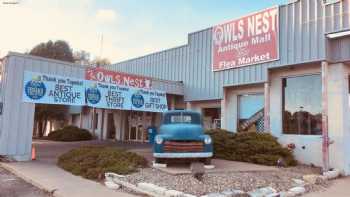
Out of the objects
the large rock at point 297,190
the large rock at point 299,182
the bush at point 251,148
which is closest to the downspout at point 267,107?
the bush at point 251,148

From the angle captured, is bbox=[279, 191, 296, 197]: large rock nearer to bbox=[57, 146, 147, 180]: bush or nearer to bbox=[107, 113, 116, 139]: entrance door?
bbox=[57, 146, 147, 180]: bush

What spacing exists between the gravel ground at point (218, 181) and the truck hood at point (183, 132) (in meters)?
1.42

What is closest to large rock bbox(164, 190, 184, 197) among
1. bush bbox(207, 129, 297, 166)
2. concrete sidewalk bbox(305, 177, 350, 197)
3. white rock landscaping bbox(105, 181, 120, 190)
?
white rock landscaping bbox(105, 181, 120, 190)

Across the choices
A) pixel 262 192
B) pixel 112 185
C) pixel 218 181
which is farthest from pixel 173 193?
pixel 262 192

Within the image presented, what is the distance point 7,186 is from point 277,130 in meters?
11.1

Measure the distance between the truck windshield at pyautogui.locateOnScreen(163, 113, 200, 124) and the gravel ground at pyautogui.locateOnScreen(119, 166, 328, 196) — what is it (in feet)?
7.94

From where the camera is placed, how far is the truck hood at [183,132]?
36.6 ft

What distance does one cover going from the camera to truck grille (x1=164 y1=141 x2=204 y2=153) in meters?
11.1

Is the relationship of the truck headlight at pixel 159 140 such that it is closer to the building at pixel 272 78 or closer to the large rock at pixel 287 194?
the large rock at pixel 287 194

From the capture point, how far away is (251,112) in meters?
16.3

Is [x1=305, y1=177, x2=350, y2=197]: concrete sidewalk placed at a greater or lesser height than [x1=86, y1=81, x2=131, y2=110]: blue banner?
lesser

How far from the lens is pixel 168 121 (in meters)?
12.5

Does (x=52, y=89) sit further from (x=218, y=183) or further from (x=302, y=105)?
(x=302, y=105)

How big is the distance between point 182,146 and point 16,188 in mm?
5233
